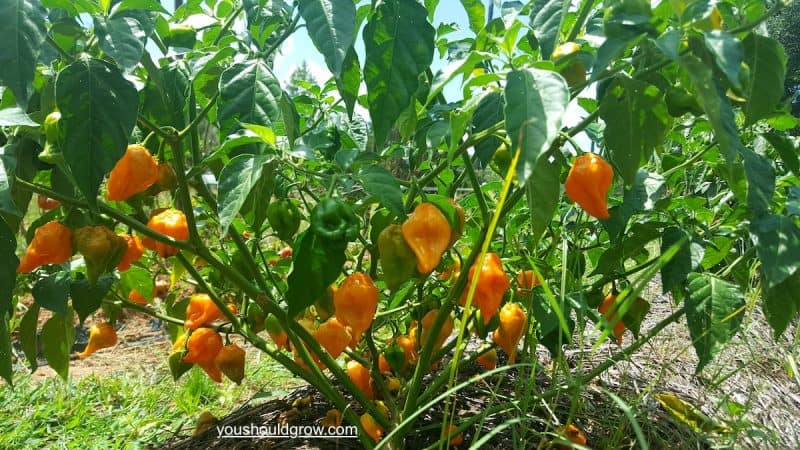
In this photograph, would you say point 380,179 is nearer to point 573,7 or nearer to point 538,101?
point 538,101

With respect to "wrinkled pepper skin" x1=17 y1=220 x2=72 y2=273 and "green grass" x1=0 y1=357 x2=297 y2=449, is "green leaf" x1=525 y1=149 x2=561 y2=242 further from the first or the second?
"green grass" x1=0 y1=357 x2=297 y2=449

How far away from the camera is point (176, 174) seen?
1.06 m

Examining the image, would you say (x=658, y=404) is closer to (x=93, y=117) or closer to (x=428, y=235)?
(x=428, y=235)

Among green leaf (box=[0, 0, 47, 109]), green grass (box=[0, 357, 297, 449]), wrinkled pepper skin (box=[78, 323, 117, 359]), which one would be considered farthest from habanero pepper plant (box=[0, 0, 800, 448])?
green grass (box=[0, 357, 297, 449])

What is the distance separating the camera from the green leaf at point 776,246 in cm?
90

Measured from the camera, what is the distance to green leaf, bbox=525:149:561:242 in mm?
839

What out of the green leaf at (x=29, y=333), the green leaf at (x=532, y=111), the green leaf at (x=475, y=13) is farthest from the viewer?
the green leaf at (x=29, y=333)

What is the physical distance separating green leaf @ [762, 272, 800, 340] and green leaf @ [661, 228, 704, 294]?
13 cm

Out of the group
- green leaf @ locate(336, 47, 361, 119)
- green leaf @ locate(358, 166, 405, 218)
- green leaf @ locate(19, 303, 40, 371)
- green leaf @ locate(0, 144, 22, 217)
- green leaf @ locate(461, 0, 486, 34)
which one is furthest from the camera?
green leaf @ locate(19, 303, 40, 371)

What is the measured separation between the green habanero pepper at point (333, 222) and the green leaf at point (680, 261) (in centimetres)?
63

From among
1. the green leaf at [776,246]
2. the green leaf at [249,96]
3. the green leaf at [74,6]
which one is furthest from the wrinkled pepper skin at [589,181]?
the green leaf at [74,6]

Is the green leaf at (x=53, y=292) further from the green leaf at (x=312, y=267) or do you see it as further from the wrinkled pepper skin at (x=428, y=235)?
the wrinkled pepper skin at (x=428, y=235)

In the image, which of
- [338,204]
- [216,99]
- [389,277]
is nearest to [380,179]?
[338,204]

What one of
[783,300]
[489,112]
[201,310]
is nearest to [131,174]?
[201,310]
